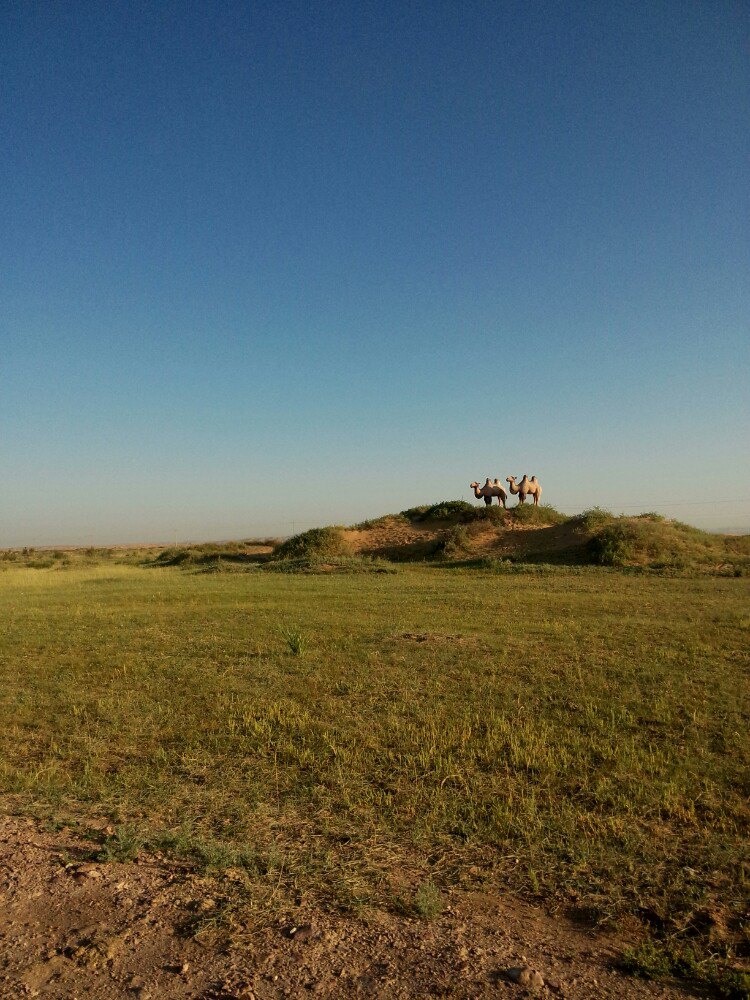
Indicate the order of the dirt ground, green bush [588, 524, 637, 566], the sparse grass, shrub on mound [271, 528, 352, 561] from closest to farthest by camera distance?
the dirt ground, the sparse grass, green bush [588, 524, 637, 566], shrub on mound [271, 528, 352, 561]

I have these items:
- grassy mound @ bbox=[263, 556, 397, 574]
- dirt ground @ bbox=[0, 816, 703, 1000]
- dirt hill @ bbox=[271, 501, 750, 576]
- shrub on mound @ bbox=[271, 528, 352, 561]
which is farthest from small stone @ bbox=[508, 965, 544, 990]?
shrub on mound @ bbox=[271, 528, 352, 561]

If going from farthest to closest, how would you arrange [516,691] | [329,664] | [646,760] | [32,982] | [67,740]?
[329,664]
[516,691]
[67,740]
[646,760]
[32,982]

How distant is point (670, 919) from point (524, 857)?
999 millimetres

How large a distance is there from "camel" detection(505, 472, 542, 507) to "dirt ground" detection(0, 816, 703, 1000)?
37.6 metres

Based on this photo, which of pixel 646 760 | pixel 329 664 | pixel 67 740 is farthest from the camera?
pixel 329 664

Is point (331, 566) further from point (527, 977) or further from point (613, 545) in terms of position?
point (527, 977)

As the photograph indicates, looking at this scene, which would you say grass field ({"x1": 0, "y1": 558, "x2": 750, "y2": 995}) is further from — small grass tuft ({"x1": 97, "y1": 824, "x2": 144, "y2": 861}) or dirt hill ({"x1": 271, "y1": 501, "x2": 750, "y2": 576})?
dirt hill ({"x1": 271, "y1": 501, "x2": 750, "y2": 576})

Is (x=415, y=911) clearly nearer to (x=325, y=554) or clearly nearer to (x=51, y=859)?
(x=51, y=859)

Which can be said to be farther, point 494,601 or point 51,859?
point 494,601

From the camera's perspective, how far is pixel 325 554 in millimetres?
36219

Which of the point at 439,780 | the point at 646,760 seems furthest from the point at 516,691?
the point at 439,780

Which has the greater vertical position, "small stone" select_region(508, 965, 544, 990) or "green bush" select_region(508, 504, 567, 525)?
"green bush" select_region(508, 504, 567, 525)

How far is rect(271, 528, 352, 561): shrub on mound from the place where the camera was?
36875 mm

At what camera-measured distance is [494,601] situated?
16.5 metres
